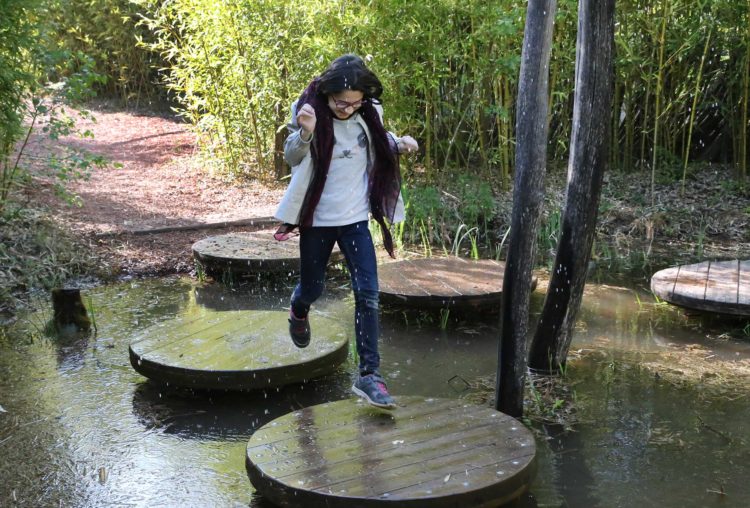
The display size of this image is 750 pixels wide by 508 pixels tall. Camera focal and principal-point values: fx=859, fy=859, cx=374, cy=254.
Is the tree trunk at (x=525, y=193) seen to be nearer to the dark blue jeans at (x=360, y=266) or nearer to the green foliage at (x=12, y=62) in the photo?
the dark blue jeans at (x=360, y=266)

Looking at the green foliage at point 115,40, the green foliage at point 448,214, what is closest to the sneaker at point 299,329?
the green foliage at point 448,214

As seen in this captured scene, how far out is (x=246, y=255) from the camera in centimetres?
599


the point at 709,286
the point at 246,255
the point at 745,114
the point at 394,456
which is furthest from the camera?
the point at 745,114

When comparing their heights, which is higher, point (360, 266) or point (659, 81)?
point (659, 81)

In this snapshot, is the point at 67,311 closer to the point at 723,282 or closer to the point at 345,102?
the point at 345,102

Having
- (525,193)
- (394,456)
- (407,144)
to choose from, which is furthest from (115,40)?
(394,456)

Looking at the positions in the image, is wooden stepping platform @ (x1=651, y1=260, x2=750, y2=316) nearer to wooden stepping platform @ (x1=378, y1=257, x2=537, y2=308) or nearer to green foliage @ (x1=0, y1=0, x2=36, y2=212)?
wooden stepping platform @ (x1=378, y1=257, x2=537, y2=308)

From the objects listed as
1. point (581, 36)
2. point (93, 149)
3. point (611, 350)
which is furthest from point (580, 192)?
point (93, 149)

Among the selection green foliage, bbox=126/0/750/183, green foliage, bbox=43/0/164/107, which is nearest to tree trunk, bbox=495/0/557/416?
green foliage, bbox=126/0/750/183

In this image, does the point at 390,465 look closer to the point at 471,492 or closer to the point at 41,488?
the point at 471,492

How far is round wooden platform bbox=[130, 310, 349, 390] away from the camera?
3924mm

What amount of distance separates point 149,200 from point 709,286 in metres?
5.33

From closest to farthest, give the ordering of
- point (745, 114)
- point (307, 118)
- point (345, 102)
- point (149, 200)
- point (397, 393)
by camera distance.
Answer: point (307, 118)
point (345, 102)
point (397, 393)
point (745, 114)
point (149, 200)

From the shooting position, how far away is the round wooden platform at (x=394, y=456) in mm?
2752
